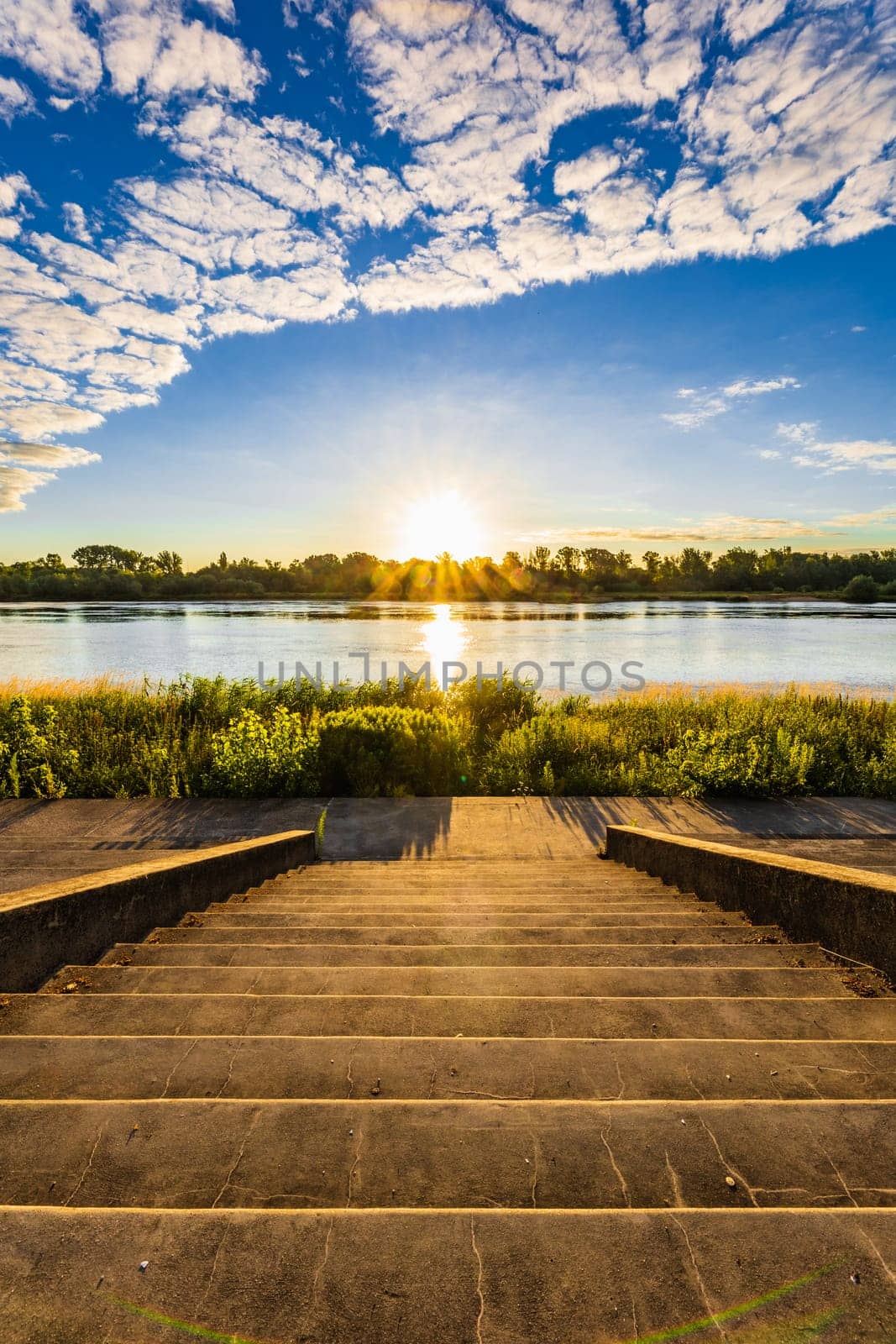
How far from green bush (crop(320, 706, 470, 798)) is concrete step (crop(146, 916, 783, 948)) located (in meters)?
5.20

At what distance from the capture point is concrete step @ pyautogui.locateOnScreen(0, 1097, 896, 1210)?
1.48 meters

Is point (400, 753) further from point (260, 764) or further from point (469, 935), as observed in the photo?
point (469, 935)

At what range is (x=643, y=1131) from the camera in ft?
5.39

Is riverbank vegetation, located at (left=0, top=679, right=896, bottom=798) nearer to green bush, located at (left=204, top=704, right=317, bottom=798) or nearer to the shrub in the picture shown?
green bush, located at (left=204, top=704, right=317, bottom=798)

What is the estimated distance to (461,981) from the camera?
2926mm

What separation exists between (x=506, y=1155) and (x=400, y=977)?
4.63 ft

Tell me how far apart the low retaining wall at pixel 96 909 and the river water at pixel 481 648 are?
33.9 ft

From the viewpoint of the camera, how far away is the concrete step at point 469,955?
3.22m

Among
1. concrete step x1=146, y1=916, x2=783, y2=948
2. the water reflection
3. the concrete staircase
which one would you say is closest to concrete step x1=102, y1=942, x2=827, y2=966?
concrete step x1=146, y1=916, x2=783, y2=948

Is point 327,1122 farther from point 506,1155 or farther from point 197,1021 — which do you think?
point 197,1021

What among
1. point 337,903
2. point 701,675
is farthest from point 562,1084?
point 701,675

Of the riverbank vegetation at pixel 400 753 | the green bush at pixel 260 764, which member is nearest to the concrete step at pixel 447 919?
the green bush at pixel 260 764

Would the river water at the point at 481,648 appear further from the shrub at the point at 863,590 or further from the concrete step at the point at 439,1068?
the shrub at the point at 863,590

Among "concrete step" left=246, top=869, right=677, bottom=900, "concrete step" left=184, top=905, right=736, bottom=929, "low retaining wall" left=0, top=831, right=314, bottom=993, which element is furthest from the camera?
"concrete step" left=246, top=869, right=677, bottom=900
